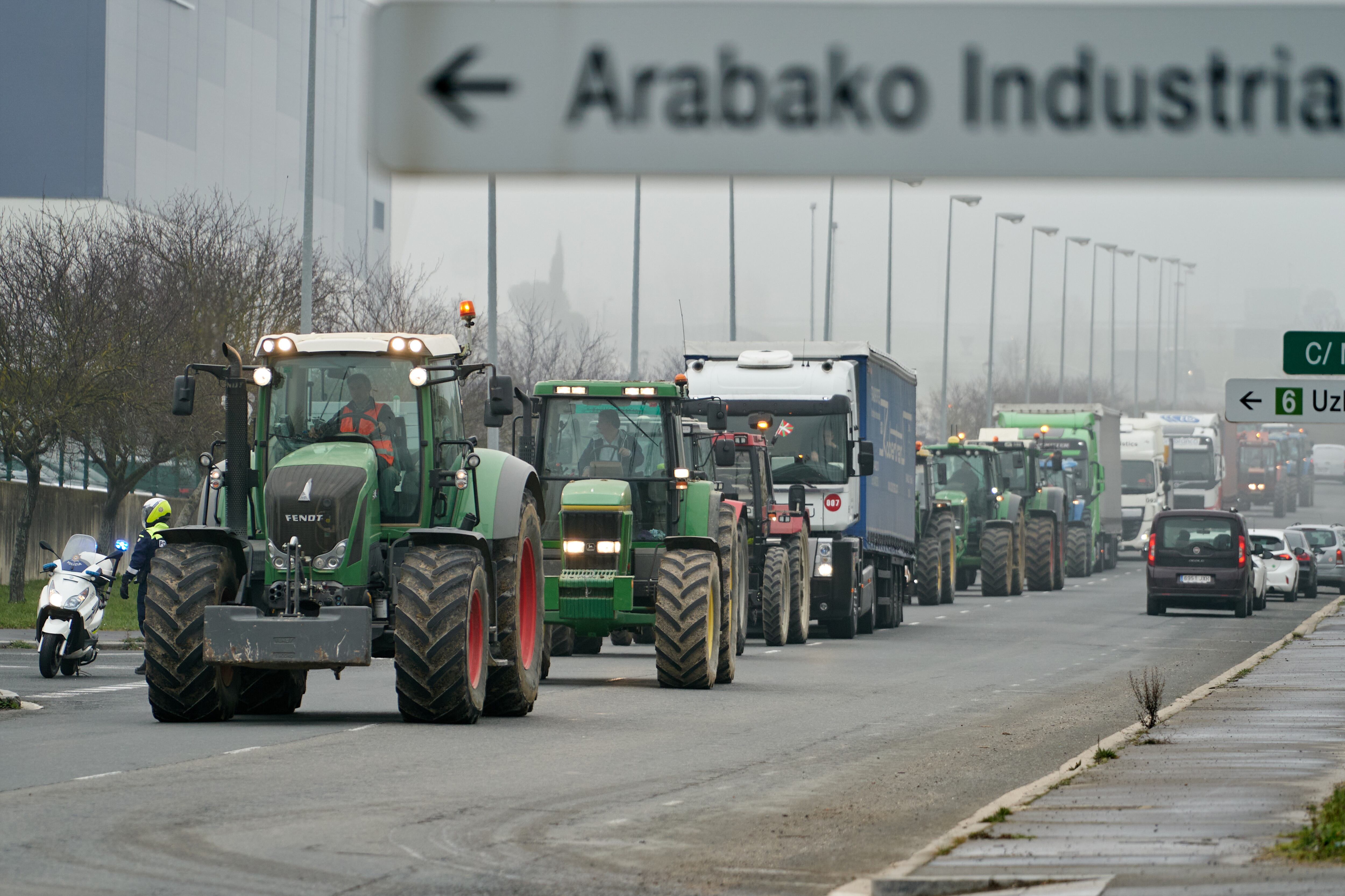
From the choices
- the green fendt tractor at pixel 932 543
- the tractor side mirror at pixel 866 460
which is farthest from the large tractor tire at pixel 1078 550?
the tractor side mirror at pixel 866 460

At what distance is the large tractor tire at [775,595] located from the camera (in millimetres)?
27125

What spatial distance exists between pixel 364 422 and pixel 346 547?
3.95 feet

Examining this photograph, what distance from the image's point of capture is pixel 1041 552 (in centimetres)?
4650

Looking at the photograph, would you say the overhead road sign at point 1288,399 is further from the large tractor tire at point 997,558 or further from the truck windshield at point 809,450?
the large tractor tire at point 997,558

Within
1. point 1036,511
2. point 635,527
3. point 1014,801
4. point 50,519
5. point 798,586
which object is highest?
point 635,527

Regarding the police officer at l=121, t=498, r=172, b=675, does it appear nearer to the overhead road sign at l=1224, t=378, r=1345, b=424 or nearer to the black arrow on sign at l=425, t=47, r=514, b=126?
the overhead road sign at l=1224, t=378, r=1345, b=424

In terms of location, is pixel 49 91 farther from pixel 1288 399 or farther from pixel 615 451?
pixel 1288 399

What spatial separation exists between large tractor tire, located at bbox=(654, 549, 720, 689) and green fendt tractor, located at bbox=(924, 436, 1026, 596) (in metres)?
23.8

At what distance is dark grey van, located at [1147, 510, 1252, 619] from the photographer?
36938mm

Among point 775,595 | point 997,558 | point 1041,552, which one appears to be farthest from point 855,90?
point 1041,552

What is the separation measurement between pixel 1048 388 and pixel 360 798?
352 ft

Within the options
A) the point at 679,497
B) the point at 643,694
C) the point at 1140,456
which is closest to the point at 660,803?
the point at 643,694

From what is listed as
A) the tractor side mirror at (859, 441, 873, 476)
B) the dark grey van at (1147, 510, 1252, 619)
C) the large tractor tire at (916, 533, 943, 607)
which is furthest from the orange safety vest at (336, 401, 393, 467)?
the large tractor tire at (916, 533, 943, 607)

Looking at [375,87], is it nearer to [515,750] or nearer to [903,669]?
[515,750]
